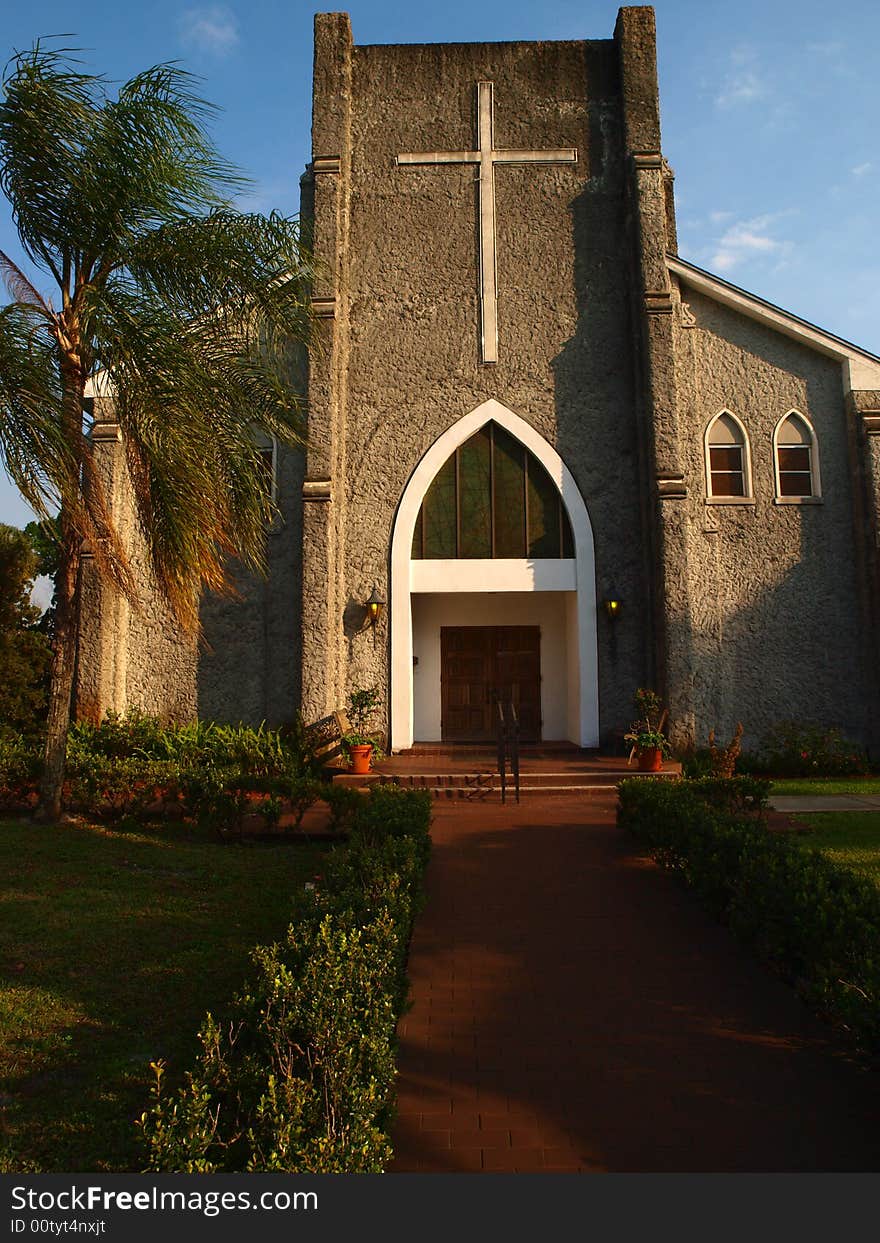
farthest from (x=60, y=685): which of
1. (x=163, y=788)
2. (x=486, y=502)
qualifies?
(x=486, y=502)

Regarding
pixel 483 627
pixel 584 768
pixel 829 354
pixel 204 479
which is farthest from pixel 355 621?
pixel 829 354

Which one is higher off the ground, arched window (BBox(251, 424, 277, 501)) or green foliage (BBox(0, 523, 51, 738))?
arched window (BBox(251, 424, 277, 501))

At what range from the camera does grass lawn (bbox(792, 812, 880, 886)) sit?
7.18 metres

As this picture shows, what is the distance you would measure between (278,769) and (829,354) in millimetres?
11258

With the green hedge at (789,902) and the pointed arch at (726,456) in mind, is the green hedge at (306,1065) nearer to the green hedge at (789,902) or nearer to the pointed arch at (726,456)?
the green hedge at (789,902)

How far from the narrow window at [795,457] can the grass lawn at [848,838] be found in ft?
21.6

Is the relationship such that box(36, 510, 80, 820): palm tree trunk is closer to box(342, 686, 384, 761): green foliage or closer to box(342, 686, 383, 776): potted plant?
box(342, 686, 383, 776): potted plant

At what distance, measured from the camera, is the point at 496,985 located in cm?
497

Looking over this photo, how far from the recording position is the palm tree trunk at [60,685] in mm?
→ 9477

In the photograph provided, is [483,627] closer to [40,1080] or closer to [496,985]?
[496,985]

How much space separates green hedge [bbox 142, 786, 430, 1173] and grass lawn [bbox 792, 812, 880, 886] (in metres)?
4.43

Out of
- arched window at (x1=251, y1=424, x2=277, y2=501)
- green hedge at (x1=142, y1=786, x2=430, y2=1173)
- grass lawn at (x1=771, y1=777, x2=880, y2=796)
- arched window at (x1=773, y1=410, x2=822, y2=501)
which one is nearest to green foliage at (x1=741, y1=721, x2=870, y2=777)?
grass lawn at (x1=771, y1=777, x2=880, y2=796)

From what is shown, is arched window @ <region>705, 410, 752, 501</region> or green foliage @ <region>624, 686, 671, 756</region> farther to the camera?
arched window @ <region>705, 410, 752, 501</region>

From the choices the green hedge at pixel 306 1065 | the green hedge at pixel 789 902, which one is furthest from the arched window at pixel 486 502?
the green hedge at pixel 306 1065
